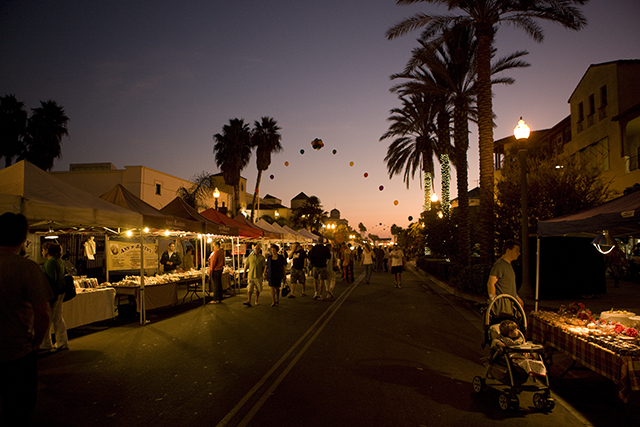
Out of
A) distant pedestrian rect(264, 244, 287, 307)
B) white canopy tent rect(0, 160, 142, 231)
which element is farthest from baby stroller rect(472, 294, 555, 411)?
distant pedestrian rect(264, 244, 287, 307)

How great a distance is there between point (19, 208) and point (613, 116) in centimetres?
2750

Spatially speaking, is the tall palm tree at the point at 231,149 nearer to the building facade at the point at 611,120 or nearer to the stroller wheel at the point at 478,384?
the building facade at the point at 611,120

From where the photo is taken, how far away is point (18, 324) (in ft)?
10.3

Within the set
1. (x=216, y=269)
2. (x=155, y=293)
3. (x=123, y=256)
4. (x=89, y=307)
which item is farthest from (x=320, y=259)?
(x=89, y=307)

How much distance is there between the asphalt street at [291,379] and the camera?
4629 mm

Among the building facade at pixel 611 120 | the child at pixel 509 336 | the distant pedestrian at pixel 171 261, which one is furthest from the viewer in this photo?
the building facade at pixel 611 120

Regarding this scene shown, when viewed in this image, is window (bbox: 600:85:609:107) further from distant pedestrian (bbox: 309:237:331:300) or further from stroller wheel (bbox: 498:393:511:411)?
stroller wheel (bbox: 498:393:511:411)

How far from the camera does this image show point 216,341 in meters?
8.35

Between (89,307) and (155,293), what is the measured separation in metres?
2.28

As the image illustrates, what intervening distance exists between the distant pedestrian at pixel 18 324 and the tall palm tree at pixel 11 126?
40876mm

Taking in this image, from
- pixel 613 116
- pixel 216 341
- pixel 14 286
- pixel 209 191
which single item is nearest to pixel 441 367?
pixel 216 341

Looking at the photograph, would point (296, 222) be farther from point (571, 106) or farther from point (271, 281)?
point (271, 281)

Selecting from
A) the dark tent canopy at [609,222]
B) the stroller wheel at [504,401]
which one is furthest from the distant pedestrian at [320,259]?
the stroller wheel at [504,401]

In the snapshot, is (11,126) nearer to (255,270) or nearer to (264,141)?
(264,141)
